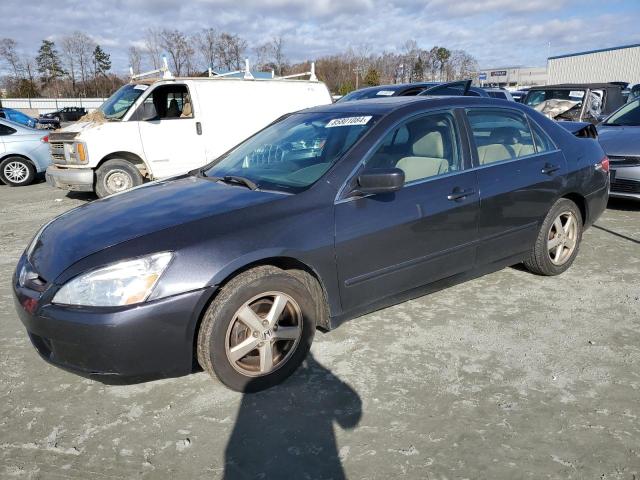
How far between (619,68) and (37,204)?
4696 cm

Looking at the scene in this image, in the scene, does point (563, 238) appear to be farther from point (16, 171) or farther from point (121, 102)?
point (16, 171)

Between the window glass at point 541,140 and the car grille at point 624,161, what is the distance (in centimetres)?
304

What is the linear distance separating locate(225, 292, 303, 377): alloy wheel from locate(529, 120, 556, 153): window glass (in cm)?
265

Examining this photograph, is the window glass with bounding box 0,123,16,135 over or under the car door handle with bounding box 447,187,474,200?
over

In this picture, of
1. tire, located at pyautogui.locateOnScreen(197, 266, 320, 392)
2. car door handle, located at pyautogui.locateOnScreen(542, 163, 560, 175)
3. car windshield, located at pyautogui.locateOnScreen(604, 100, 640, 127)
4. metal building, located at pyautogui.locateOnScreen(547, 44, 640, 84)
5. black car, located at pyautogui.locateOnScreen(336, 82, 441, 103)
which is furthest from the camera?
metal building, located at pyautogui.locateOnScreen(547, 44, 640, 84)

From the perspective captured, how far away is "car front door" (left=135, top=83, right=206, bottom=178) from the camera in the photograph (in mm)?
8289

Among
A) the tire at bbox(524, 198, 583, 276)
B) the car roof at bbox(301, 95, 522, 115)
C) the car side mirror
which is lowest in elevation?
the tire at bbox(524, 198, 583, 276)

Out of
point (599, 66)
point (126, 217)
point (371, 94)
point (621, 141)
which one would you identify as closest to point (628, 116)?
point (621, 141)

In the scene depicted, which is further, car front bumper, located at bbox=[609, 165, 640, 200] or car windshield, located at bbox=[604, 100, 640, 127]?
car windshield, located at bbox=[604, 100, 640, 127]

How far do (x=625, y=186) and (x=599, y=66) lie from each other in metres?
44.9

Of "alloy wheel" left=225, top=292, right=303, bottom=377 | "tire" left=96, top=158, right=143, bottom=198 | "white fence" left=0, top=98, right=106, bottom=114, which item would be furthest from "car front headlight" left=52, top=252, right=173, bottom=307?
"white fence" left=0, top=98, right=106, bottom=114

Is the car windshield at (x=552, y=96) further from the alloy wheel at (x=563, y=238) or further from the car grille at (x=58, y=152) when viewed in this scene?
the car grille at (x=58, y=152)

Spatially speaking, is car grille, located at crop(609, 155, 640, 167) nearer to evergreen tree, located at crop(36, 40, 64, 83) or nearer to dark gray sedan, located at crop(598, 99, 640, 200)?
dark gray sedan, located at crop(598, 99, 640, 200)

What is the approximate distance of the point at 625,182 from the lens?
21.9 ft
